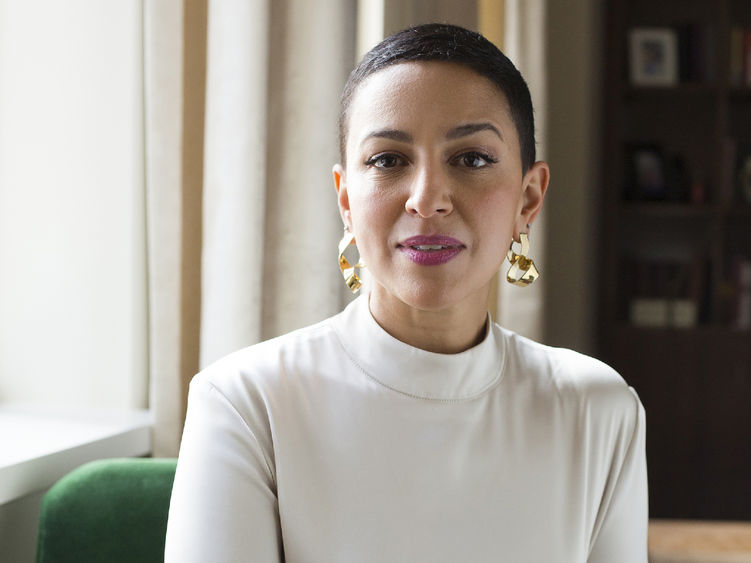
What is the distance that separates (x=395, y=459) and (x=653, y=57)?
2.79 meters

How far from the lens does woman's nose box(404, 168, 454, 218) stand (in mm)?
915

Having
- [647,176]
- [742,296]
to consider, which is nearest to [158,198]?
[647,176]

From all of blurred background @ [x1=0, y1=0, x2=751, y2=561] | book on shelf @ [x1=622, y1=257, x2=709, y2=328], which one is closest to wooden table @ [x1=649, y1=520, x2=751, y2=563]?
blurred background @ [x1=0, y1=0, x2=751, y2=561]

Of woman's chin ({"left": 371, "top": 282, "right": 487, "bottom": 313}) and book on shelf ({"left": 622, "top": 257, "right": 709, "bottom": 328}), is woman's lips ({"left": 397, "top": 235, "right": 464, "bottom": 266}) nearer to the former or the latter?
woman's chin ({"left": 371, "top": 282, "right": 487, "bottom": 313})

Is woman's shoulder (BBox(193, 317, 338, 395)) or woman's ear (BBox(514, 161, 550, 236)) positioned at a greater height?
woman's ear (BBox(514, 161, 550, 236))

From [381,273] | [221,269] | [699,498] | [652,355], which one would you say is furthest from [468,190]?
[699,498]

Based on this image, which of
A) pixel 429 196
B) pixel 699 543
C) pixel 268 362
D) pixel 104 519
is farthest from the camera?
pixel 699 543

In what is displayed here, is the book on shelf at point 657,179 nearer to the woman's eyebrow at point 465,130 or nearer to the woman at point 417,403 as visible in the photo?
the woman at point 417,403

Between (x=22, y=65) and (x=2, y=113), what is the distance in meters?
0.12

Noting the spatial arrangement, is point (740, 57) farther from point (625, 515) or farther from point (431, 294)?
point (431, 294)

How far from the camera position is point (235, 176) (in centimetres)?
163

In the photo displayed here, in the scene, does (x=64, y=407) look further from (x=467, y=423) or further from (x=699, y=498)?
(x=699, y=498)

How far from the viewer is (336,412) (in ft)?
3.29

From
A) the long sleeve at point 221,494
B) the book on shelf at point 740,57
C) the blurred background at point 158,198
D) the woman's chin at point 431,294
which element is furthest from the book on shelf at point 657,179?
the long sleeve at point 221,494
